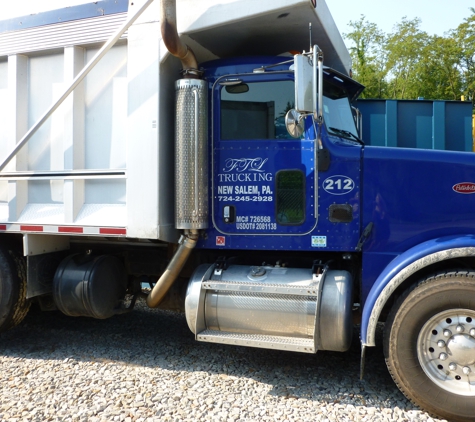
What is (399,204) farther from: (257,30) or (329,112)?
(257,30)

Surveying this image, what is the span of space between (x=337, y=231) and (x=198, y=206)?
1.19 meters

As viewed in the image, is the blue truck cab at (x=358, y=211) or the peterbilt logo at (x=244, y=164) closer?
the blue truck cab at (x=358, y=211)

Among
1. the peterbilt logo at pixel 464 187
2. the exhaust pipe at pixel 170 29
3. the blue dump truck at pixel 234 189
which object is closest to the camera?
the blue dump truck at pixel 234 189

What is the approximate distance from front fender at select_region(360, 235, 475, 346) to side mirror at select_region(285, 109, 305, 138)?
49.4 inches

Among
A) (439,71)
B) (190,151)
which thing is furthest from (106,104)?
(439,71)

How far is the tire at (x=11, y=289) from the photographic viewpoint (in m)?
4.88

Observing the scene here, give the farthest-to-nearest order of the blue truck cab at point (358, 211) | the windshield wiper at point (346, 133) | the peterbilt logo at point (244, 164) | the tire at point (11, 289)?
the tire at point (11, 289) < the windshield wiper at point (346, 133) < the peterbilt logo at point (244, 164) < the blue truck cab at point (358, 211)

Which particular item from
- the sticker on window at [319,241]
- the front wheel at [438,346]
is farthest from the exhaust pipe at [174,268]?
the front wheel at [438,346]

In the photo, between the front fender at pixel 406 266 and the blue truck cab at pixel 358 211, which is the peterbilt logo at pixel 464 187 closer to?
the blue truck cab at pixel 358 211

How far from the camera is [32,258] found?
4.89 m

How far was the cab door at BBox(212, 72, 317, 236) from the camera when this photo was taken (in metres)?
4.14

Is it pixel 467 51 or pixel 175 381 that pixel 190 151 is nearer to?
pixel 175 381

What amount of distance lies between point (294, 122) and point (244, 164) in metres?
0.76

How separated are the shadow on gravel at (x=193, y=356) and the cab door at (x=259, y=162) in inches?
49.2
